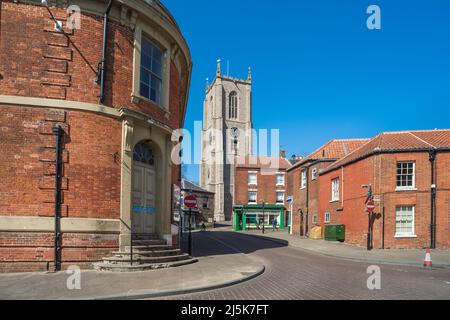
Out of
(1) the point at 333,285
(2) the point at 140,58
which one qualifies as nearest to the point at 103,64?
(2) the point at 140,58

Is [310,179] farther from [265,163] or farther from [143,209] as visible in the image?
[265,163]

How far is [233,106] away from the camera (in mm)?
80812

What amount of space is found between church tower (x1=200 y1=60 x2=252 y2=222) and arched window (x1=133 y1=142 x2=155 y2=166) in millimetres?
57786

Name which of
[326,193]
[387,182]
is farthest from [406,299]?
[326,193]

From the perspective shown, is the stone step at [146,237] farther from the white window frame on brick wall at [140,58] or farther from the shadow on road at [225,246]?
the white window frame on brick wall at [140,58]

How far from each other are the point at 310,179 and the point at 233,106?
51.1 meters

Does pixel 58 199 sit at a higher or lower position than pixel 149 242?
higher

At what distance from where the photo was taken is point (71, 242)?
11.0 meters

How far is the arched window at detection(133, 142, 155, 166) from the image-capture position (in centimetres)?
1319

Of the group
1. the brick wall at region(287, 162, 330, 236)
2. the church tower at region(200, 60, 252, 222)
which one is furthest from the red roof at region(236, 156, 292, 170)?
the brick wall at region(287, 162, 330, 236)

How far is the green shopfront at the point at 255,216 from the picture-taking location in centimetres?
5172

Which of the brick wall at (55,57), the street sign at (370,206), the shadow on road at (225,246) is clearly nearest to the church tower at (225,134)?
the shadow on road at (225,246)

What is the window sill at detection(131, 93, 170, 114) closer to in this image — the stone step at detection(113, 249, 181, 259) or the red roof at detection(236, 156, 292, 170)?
the stone step at detection(113, 249, 181, 259)

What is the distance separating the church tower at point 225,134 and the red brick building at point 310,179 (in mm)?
37188
